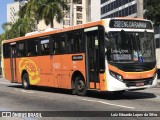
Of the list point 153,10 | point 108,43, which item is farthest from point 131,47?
point 153,10

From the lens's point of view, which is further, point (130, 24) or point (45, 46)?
point (45, 46)

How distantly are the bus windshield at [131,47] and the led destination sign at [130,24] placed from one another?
11.6 inches

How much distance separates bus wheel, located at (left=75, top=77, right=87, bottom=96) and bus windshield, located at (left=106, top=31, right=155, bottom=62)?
2.48 m

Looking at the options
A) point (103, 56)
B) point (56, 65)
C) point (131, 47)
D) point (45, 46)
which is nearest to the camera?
point (103, 56)

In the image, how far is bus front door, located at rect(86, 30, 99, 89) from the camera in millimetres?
17203

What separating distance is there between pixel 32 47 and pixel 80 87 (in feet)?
17.5

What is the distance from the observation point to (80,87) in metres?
18.7

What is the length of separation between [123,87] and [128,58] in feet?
3.82

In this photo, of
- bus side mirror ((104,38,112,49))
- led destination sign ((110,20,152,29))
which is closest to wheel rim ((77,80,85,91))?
bus side mirror ((104,38,112,49))

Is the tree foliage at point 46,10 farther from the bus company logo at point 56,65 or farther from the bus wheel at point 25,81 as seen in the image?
the bus company logo at point 56,65

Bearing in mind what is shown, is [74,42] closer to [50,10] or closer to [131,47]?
[131,47]

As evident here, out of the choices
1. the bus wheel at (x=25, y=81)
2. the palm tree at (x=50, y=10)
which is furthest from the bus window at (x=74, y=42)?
the palm tree at (x=50, y=10)

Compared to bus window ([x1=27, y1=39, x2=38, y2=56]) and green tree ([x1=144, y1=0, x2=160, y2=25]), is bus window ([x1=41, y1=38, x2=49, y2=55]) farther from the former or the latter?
green tree ([x1=144, y1=0, x2=160, y2=25])

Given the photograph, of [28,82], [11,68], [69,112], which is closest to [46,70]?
[28,82]
